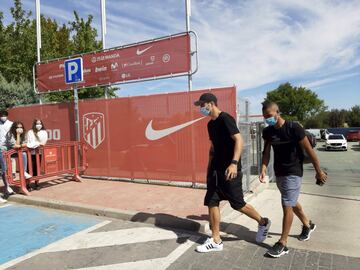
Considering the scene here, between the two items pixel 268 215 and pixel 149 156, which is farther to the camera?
pixel 149 156

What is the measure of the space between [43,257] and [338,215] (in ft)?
15.4

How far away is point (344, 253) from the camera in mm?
4309

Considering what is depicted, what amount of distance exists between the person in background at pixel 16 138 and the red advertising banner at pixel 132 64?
10.0ft

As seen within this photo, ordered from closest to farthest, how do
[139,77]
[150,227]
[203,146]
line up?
[150,227]
[203,146]
[139,77]

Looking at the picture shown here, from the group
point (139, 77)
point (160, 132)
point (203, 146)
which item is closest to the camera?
point (203, 146)

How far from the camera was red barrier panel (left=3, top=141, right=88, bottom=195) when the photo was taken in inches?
303

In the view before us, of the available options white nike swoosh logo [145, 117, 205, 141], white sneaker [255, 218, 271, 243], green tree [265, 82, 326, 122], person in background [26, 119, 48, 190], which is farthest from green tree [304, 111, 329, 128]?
white sneaker [255, 218, 271, 243]

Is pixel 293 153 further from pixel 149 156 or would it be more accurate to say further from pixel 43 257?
pixel 149 156

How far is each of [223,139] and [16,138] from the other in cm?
551

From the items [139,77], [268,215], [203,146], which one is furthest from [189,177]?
[139,77]

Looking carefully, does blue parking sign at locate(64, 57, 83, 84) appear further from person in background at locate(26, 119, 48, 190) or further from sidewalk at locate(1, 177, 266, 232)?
sidewalk at locate(1, 177, 266, 232)

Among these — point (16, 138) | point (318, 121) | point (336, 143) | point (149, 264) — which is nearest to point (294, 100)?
point (318, 121)

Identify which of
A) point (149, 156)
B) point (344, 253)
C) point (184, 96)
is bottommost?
point (344, 253)

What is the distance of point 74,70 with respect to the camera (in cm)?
973
